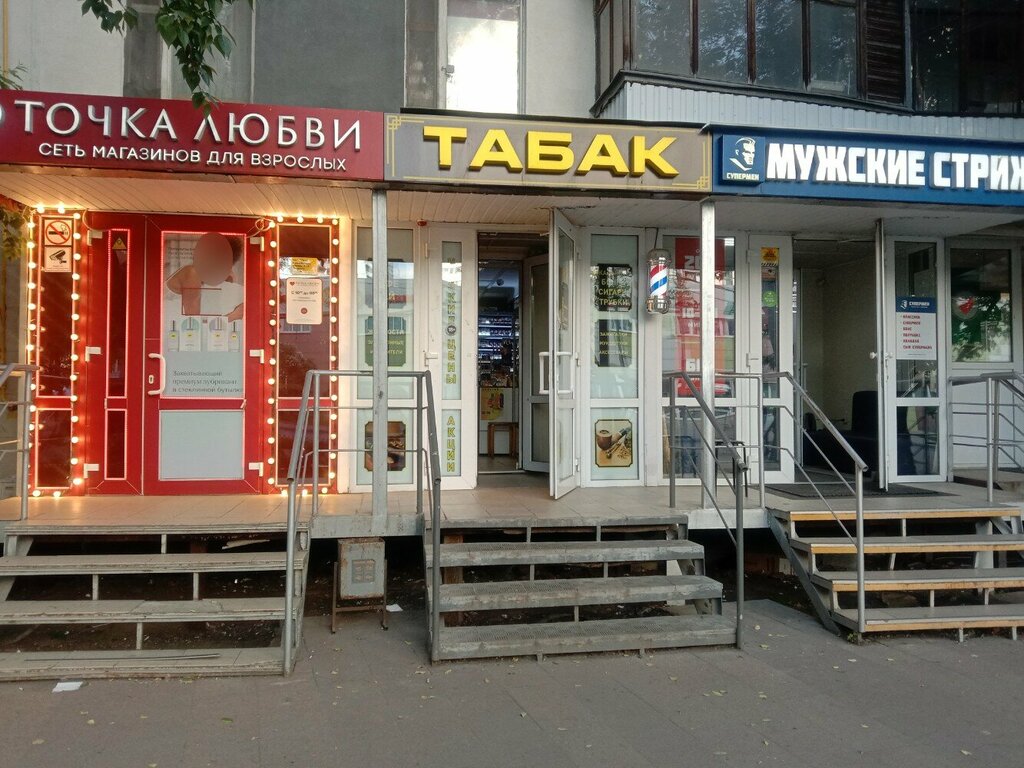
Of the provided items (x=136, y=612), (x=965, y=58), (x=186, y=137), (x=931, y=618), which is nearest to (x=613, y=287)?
(x=931, y=618)

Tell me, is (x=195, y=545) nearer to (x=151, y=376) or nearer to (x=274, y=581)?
(x=274, y=581)

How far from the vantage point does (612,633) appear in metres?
4.71

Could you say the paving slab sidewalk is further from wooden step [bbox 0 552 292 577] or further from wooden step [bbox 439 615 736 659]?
wooden step [bbox 0 552 292 577]

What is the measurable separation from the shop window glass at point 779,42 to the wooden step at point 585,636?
5.45m

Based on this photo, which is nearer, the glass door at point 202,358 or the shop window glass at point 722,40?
the glass door at point 202,358

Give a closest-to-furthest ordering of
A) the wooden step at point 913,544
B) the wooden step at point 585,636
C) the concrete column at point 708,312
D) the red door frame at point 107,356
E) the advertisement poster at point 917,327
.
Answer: the wooden step at point 585,636 → the wooden step at point 913,544 → the concrete column at point 708,312 → the red door frame at point 107,356 → the advertisement poster at point 917,327

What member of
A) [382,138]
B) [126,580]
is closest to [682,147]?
[382,138]

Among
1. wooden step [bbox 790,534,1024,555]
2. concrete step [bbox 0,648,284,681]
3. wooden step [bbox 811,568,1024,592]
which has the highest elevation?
wooden step [bbox 790,534,1024,555]

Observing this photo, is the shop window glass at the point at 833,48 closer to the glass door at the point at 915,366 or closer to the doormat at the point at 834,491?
the glass door at the point at 915,366

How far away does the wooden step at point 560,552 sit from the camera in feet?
16.3

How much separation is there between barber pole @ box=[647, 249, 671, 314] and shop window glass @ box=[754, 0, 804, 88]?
6.88ft

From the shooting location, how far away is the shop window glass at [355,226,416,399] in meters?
6.97

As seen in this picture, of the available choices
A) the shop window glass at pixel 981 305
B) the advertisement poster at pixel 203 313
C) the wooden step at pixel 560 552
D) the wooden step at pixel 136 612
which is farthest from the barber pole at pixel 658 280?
the wooden step at pixel 136 612

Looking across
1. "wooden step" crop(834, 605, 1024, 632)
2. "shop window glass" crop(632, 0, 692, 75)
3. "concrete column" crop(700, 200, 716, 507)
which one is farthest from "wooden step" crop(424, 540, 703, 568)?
"shop window glass" crop(632, 0, 692, 75)
